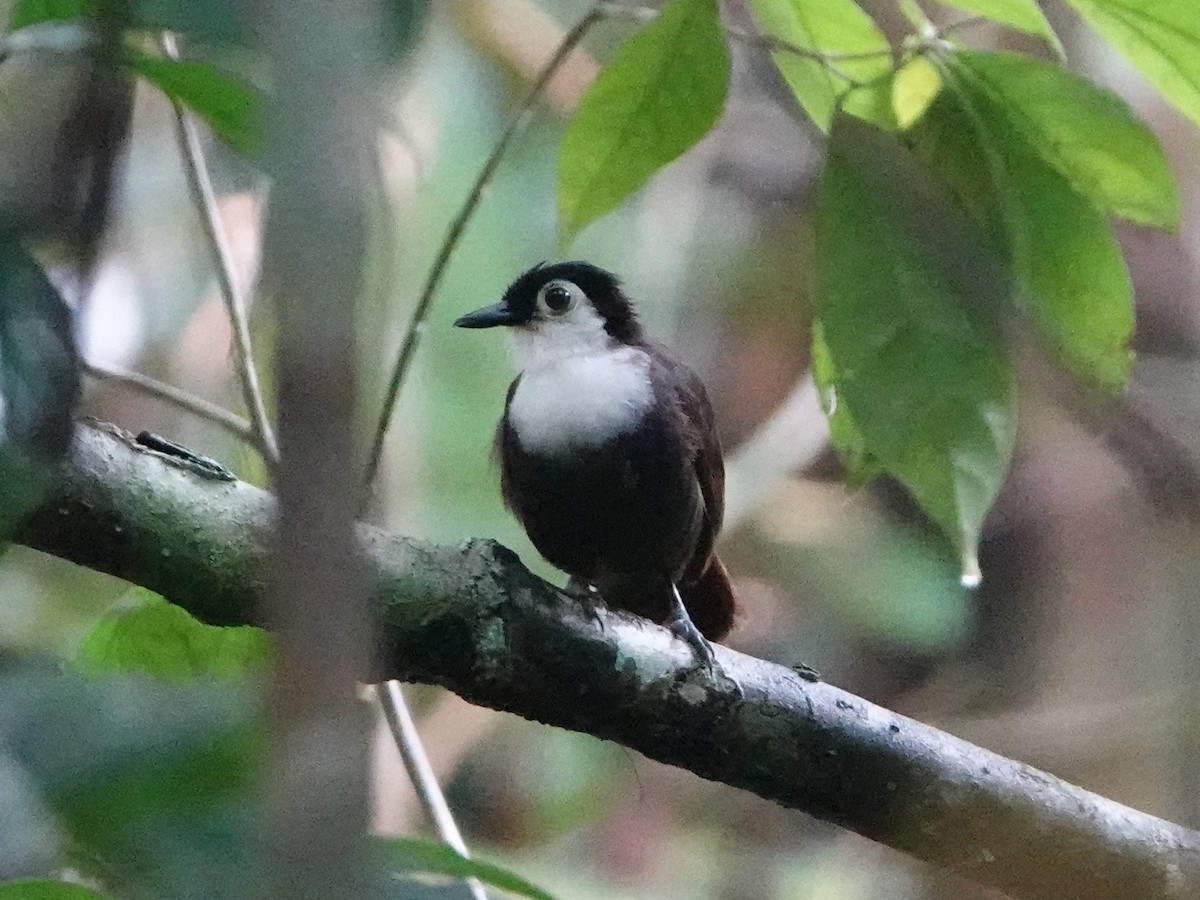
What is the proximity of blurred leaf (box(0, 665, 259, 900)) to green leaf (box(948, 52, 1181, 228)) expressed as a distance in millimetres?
749

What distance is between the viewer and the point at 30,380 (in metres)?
0.58

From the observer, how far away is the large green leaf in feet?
3.17

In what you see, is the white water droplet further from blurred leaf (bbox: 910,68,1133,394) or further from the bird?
the bird

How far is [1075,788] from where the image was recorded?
129cm

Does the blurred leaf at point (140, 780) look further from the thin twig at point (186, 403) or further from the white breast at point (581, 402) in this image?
the white breast at point (581, 402)

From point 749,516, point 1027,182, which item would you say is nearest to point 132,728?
point 1027,182

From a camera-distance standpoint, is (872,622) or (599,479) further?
(872,622)

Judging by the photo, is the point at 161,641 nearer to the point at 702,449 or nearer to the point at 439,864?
the point at 439,864

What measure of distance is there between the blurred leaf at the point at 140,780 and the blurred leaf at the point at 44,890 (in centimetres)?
2

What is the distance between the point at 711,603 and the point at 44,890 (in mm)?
1306

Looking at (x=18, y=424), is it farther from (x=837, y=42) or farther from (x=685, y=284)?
(x=685, y=284)

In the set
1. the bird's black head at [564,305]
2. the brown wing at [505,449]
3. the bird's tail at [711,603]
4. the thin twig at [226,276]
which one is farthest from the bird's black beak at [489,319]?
the thin twig at [226,276]

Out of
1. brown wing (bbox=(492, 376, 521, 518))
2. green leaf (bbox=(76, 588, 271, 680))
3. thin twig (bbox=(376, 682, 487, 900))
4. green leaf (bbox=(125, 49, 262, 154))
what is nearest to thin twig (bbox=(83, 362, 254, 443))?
green leaf (bbox=(76, 588, 271, 680))

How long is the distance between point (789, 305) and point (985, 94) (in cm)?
210
